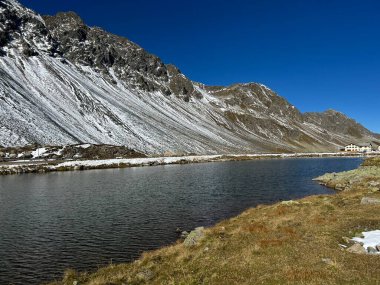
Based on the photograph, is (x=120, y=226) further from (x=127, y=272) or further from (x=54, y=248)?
(x=127, y=272)

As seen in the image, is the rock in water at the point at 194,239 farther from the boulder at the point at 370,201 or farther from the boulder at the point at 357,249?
the boulder at the point at 370,201

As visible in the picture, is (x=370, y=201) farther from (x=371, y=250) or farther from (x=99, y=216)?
(x=99, y=216)

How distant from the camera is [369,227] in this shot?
26312 mm

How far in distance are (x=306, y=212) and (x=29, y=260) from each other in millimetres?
23775

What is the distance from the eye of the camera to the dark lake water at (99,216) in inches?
1070

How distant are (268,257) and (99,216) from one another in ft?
84.2

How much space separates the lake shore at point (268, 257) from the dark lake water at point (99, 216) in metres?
4.42

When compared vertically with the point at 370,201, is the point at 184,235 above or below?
below

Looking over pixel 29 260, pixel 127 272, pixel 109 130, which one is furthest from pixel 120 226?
pixel 109 130

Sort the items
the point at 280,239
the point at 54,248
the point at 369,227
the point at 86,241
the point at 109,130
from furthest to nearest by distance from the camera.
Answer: the point at 109,130 < the point at 86,241 < the point at 54,248 < the point at 369,227 < the point at 280,239

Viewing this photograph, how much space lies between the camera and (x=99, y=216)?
4159cm

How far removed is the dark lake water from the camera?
27172 mm

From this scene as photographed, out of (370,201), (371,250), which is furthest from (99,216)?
(371,250)

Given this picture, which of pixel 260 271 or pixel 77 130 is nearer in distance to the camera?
pixel 260 271
